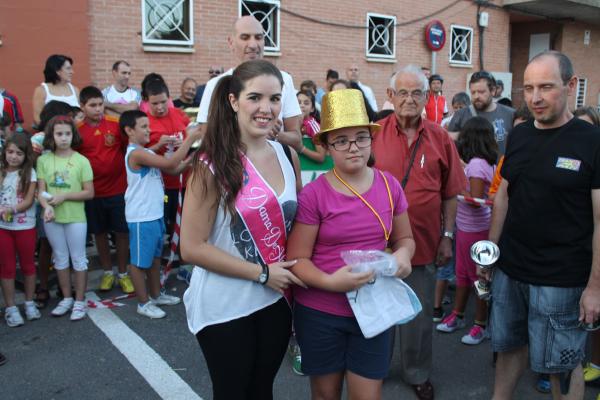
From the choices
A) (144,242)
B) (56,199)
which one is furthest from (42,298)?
(144,242)

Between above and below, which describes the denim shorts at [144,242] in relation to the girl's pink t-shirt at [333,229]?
below

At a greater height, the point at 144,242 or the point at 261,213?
the point at 261,213

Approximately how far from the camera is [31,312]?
15.4 feet

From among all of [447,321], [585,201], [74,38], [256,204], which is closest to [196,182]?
[256,204]

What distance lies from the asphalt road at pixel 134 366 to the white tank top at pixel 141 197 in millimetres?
923

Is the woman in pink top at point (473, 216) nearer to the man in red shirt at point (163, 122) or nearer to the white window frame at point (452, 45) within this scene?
the man in red shirt at point (163, 122)

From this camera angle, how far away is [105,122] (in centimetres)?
551

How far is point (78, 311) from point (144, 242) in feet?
2.84

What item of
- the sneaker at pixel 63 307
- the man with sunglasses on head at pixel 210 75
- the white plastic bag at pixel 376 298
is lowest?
the sneaker at pixel 63 307

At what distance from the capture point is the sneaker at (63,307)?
4.76 meters

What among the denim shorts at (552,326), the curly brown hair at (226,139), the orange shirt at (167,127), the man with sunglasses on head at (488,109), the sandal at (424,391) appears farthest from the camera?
the man with sunglasses on head at (488,109)

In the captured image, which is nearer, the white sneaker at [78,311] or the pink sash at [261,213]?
the pink sash at [261,213]

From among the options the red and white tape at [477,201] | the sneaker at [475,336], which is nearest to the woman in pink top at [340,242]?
the red and white tape at [477,201]

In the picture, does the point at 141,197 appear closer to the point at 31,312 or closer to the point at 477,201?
the point at 31,312
